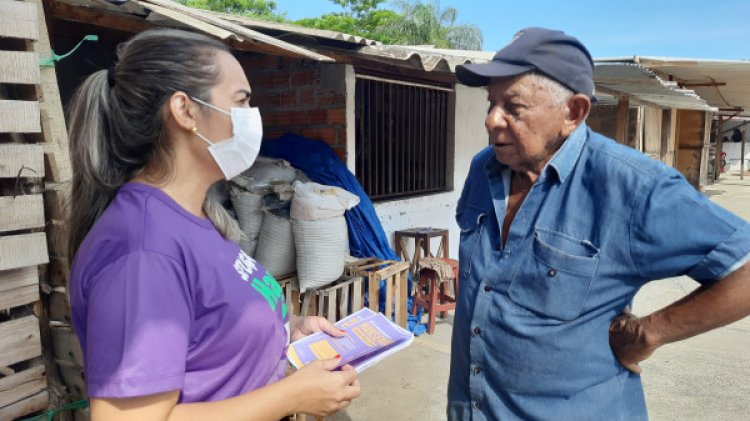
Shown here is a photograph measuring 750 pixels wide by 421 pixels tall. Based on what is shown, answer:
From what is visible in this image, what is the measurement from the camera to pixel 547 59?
137 centimetres

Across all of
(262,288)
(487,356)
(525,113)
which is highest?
(525,113)

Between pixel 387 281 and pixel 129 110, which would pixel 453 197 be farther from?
pixel 129 110

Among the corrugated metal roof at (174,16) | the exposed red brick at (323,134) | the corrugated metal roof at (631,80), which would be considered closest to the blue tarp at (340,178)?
the exposed red brick at (323,134)

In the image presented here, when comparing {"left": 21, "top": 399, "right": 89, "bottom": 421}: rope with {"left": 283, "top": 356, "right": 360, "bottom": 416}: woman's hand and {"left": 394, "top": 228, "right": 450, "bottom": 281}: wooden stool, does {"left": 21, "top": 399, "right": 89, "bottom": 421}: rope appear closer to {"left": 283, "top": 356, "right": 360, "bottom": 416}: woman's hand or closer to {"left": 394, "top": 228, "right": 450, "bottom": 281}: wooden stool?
{"left": 283, "top": 356, "right": 360, "bottom": 416}: woman's hand

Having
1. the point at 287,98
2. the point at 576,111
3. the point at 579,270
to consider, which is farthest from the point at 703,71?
the point at 579,270

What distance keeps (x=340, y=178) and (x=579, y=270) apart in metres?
3.24

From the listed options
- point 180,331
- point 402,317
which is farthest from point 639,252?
point 402,317

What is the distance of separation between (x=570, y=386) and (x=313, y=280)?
2.62 metres

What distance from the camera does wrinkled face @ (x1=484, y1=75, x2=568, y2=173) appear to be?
4.64ft

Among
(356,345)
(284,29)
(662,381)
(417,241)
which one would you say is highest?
(284,29)

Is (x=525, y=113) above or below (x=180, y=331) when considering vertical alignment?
above

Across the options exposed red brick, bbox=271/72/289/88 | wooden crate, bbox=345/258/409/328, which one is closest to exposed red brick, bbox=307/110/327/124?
exposed red brick, bbox=271/72/289/88

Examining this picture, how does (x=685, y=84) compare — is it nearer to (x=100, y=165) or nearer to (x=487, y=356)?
(x=487, y=356)

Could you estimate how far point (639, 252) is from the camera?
1.26 metres
